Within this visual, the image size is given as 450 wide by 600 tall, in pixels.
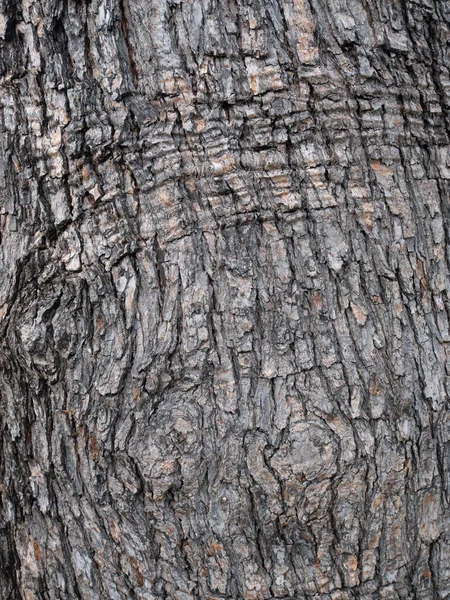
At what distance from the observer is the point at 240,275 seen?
1698 millimetres

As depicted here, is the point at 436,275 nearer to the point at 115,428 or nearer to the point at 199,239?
the point at 199,239

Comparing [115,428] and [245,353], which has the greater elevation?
[245,353]

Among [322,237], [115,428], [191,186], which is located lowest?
[115,428]

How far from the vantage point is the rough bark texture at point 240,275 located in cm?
167

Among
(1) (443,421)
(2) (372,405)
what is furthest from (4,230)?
(1) (443,421)

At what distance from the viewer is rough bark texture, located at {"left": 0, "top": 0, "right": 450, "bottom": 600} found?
65.9 inches

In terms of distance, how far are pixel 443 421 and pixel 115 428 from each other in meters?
0.90

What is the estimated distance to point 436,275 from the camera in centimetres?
180

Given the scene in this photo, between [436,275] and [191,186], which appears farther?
[436,275]

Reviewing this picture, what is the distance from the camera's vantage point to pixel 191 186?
1688 millimetres

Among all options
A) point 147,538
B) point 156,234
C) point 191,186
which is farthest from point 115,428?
point 191,186

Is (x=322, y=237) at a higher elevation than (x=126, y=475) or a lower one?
higher

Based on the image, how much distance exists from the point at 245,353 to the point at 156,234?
0.39m

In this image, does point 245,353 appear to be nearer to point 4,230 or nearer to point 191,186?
point 191,186
